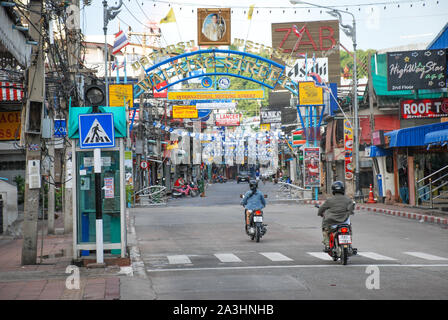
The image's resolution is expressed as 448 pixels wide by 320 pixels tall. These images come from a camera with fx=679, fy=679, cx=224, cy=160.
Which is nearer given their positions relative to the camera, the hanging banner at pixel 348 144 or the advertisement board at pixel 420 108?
the advertisement board at pixel 420 108

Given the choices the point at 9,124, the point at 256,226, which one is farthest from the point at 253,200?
the point at 9,124

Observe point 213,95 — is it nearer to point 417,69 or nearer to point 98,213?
point 417,69

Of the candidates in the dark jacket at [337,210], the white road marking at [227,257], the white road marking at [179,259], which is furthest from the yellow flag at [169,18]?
the dark jacket at [337,210]

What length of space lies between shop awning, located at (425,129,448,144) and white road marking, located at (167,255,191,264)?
13.9m

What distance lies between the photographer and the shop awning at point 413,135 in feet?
94.0

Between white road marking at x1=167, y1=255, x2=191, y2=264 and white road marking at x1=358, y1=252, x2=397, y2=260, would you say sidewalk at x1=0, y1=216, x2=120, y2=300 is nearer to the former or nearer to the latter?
white road marking at x1=167, y1=255, x2=191, y2=264

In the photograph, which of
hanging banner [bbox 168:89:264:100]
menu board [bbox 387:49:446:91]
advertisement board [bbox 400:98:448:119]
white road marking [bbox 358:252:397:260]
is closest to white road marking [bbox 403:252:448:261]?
white road marking [bbox 358:252:397:260]

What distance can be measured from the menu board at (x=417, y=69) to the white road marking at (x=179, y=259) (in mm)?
20314

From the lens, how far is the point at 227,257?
15.1m

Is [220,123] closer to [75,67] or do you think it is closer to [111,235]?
[75,67]

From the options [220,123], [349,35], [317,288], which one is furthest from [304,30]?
[317,288]

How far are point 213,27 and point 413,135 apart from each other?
12259mm

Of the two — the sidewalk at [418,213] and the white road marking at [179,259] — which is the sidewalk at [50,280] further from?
the sidewalk at [418,213]

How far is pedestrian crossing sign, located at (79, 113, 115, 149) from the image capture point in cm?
1332
